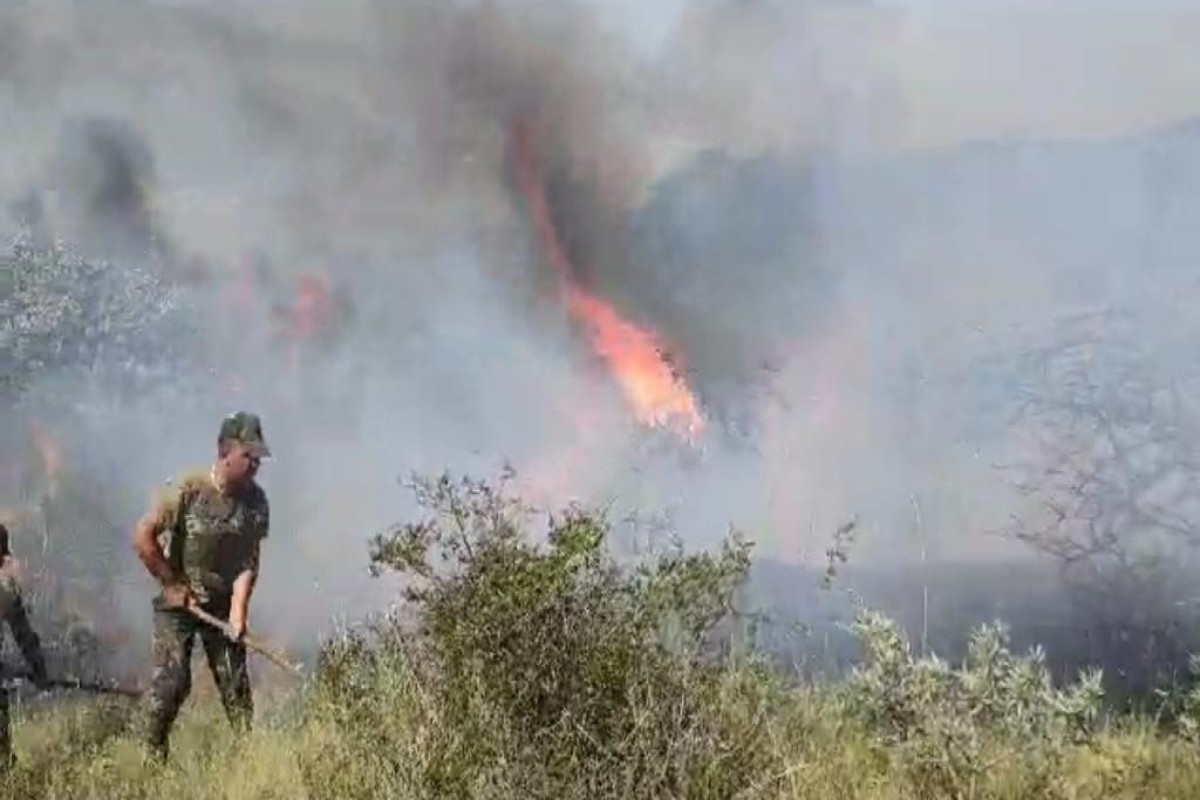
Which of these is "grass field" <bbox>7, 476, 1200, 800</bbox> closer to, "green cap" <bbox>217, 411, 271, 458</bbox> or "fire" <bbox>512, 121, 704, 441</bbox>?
"green cap" <bbox>217, 411, 271, 458</bbox>

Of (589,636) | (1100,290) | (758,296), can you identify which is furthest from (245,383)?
(589,636)

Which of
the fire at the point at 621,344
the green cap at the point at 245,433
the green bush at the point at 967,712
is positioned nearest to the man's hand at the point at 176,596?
the green cap at the point at 245,433

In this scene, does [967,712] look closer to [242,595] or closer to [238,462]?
[242,595]

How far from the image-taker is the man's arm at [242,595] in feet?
31.3

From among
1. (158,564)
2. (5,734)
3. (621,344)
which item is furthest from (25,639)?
(621,344)

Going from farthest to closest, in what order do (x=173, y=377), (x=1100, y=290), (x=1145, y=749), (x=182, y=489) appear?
(x=173, y=377) < (x=1100, y=290) < (x=182, y=489) < (x=1145, y=749)

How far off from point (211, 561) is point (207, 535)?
0.18 meters

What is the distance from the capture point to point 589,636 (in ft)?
21.4

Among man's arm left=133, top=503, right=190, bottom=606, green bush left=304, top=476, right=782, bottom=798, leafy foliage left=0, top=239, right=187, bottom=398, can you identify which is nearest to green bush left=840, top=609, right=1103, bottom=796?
green bush left=304, top=476, right=782, bottom=798

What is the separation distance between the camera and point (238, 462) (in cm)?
985

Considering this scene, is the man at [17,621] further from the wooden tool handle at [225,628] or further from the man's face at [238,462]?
the man's face at [238,462]

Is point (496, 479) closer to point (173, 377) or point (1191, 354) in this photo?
point (173, 377)

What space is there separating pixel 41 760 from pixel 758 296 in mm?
9336

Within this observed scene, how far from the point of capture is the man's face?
9828mm
